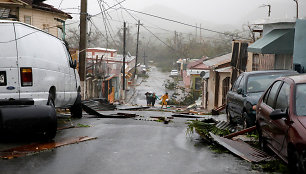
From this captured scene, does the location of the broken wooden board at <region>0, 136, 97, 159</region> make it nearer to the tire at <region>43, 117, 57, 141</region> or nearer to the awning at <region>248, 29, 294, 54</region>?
the tire at <region>43, 117, 57, 141</region>

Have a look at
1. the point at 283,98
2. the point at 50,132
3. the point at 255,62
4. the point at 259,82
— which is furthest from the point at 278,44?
the point at 50,132

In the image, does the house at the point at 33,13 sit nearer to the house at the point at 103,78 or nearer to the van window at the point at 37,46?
the house at the point at 103,78

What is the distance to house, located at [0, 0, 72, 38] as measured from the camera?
92.4 feet

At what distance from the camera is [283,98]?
691 centimetres

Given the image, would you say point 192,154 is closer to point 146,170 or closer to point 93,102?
point 146,170

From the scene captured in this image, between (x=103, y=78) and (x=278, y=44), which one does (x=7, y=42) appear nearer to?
(x=278, y=44)

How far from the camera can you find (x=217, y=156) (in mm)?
7410

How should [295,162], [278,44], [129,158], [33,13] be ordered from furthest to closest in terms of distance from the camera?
1. [33,13]
2. [278,44]
3. [129,158]
4. [295,162]

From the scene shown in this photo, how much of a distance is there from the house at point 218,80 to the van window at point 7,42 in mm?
29481

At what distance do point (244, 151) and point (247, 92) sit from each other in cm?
486

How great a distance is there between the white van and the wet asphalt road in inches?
39.7

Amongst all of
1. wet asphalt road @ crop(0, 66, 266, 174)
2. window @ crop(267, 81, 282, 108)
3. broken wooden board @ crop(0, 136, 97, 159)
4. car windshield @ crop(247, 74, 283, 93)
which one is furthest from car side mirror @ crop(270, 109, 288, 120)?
car windshield @ crop(247, 74, 283, 93)

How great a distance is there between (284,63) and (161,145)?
1734cm

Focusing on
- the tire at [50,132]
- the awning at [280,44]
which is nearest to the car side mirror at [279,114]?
the tire at [50,132]
